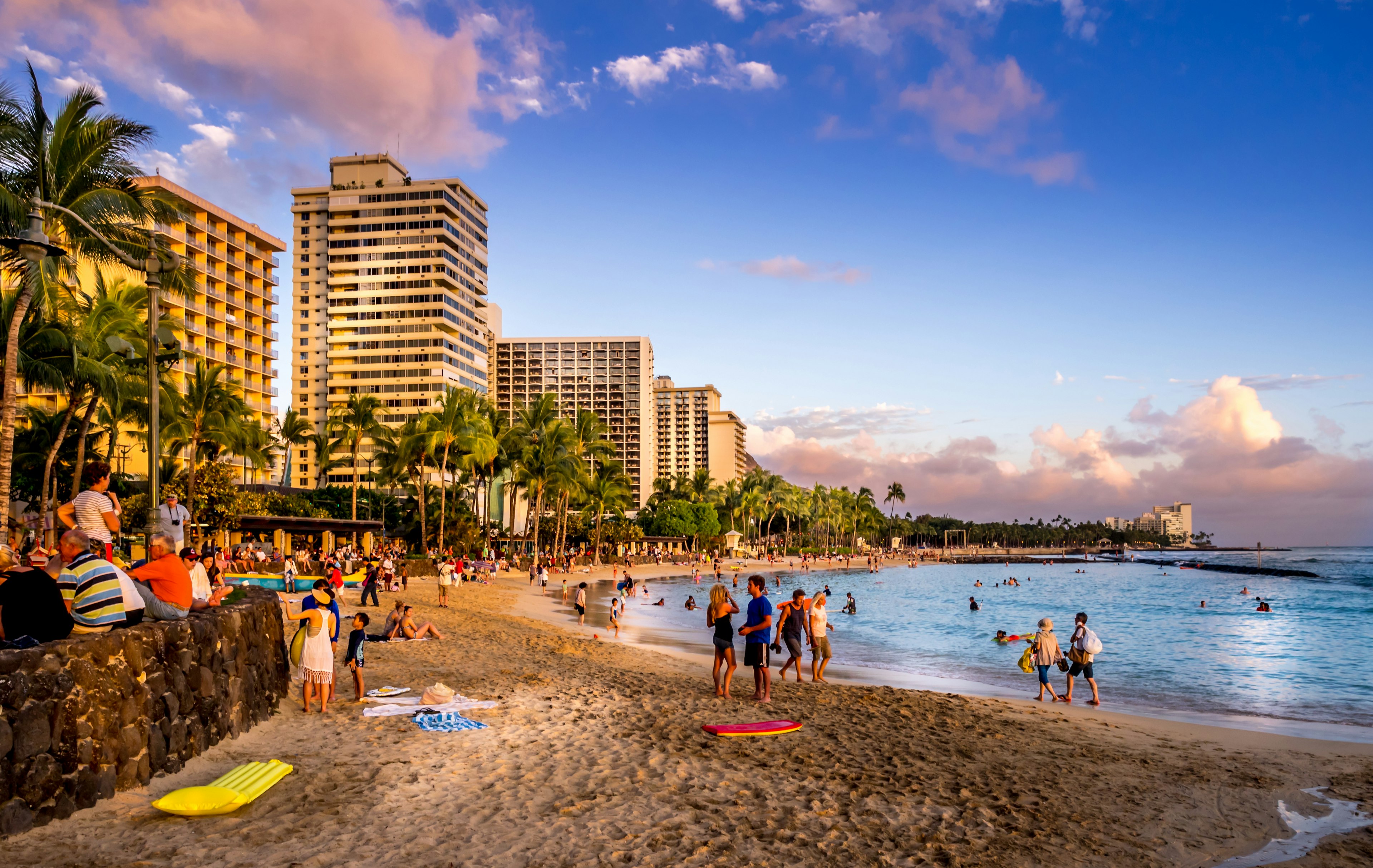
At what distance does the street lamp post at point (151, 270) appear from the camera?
28.7ft

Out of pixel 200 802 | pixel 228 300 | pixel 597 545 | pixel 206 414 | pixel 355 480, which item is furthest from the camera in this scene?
pixel 228 300

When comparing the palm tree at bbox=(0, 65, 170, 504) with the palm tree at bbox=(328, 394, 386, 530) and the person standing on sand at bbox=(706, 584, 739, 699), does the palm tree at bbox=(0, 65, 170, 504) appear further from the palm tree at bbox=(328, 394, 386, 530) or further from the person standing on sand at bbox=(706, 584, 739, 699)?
the palm tree at bbox=(328, 394, 386, 530)

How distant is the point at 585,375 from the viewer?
171 m

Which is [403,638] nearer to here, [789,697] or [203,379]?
[789,697]

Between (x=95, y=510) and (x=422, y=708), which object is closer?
(x=95, y=510)

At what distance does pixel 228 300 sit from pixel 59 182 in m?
70.1

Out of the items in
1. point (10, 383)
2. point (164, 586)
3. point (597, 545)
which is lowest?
point (597, 545)

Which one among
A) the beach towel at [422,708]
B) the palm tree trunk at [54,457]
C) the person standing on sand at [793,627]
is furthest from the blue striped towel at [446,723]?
the palm tree trunk at [54,457]

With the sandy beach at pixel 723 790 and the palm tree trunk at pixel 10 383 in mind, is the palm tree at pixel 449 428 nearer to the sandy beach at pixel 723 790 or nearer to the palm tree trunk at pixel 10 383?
the palm tree trunk at pixel 10 383

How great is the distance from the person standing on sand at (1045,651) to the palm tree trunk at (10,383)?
59.8 feet

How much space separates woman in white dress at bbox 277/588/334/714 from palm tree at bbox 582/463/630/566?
58931 millimetres

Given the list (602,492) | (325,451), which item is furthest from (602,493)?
(325,451)

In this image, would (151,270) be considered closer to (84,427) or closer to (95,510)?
(95,510)

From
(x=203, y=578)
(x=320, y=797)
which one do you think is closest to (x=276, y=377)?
(x=203, y=578)
